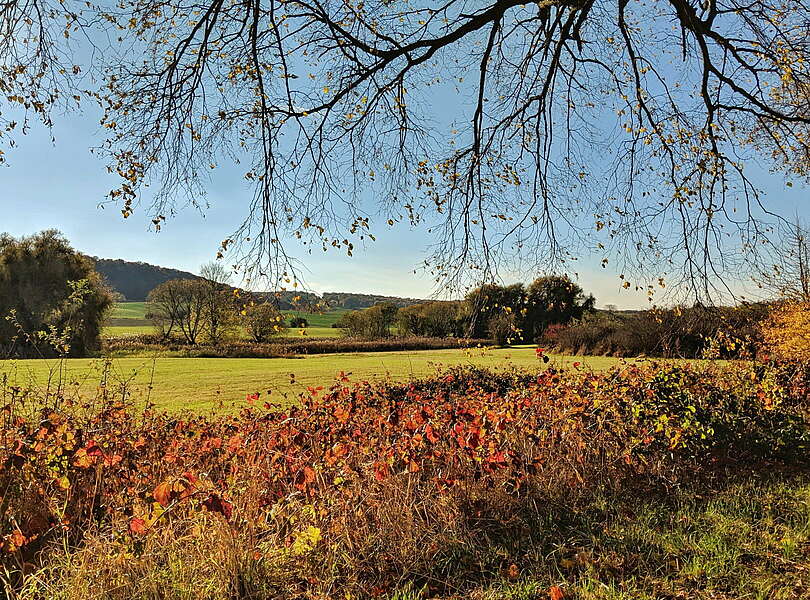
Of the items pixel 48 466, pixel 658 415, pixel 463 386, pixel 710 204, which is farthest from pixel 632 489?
pixel 463 386

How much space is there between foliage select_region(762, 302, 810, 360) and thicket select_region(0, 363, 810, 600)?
9.38 meters

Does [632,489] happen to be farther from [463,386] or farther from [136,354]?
[136,354]

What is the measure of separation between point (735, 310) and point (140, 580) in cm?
584

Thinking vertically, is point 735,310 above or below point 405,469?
above

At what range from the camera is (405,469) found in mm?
3793

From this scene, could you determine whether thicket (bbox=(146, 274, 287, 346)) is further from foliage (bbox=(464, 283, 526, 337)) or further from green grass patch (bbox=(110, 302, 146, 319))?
foliage (bbox=(464, 283, 526, 337))

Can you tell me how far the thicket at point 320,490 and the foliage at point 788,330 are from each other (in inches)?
369

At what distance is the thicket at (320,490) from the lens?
2775 millimetres

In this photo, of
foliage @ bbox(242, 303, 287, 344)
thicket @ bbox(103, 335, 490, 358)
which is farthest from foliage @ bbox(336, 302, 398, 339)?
foliage @ bbox(242, 303, 287, 344)

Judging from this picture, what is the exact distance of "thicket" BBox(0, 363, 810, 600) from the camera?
2.78 metres

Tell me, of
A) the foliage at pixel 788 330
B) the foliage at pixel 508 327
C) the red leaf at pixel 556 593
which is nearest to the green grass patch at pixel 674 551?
the red leaf at pixel 556 593

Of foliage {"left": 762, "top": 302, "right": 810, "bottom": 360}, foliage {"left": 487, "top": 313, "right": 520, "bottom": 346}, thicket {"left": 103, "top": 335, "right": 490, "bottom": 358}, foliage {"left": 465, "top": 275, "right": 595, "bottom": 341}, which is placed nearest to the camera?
foliage {"left": 487, "top": 313, "right": 520, "bottom": 346}

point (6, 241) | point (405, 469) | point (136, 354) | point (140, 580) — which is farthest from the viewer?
point (6, 241)

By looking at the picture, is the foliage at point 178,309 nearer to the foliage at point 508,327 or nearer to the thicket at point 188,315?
the thicket at point 188,315
